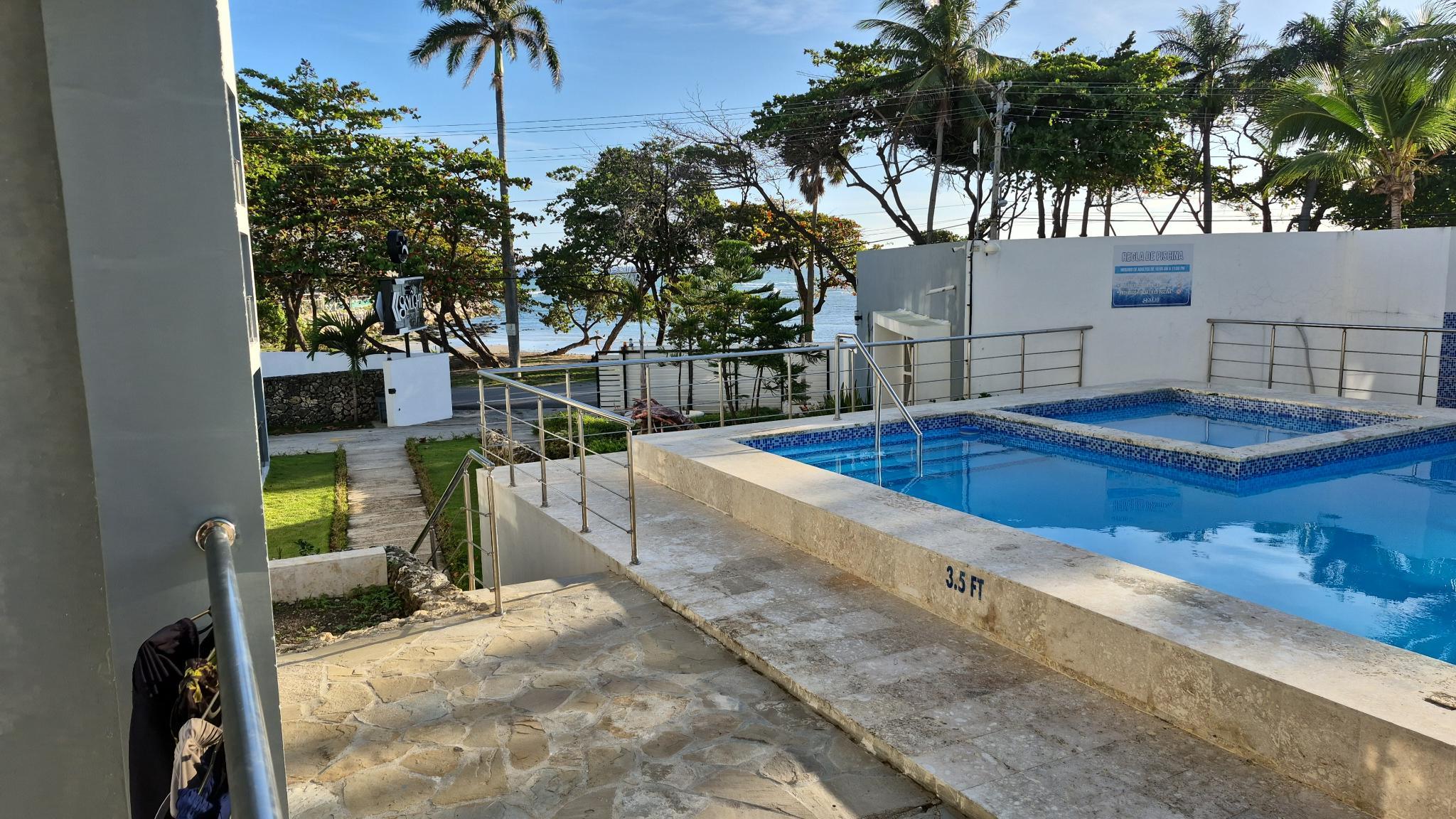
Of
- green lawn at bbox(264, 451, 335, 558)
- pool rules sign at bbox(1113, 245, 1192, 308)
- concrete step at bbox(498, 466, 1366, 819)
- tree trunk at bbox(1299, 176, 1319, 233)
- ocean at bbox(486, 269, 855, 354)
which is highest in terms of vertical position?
tree trunk at bbox(1299, 176, 1319, 233)

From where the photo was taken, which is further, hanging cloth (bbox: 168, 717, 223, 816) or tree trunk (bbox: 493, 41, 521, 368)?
tree trunk (bbox: 493, 41, 521, 368)

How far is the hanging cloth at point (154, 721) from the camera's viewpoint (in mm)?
1574

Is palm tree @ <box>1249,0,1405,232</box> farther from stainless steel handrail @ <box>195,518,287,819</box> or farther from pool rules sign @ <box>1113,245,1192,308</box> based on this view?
stainless steel handrail @ <box>195,518,287,819</box>

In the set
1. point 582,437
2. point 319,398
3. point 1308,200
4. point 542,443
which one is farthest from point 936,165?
point 582,437

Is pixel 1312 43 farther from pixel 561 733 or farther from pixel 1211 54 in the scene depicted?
pixel 561 733

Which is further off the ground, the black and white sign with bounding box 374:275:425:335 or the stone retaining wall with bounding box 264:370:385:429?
the black and white sign with bounding box 374:275:425:335

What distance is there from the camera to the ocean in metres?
65.0

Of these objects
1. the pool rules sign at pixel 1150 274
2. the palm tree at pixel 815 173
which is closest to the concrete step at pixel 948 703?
the pool rules sign at pixel 1150 274

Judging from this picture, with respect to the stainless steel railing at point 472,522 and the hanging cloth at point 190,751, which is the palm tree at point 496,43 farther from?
the hanging cloth at point 190,751

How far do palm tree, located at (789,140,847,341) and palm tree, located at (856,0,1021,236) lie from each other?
3221 millimetres

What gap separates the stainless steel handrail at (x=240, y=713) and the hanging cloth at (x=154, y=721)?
0.81ft

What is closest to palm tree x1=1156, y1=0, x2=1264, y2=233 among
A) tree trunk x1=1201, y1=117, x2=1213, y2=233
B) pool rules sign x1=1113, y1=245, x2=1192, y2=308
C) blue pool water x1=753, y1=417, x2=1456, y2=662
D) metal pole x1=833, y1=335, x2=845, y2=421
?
tree trunk x1=1201, y1=117, x2=1213, y2=233

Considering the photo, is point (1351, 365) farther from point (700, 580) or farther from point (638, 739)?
point (638, 739)

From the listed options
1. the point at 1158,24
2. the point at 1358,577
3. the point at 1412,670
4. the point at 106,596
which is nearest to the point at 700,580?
the point at 1412,670
